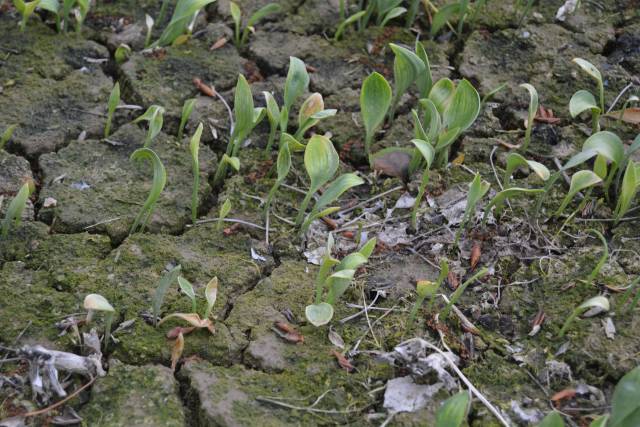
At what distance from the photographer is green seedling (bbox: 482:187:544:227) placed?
87.0 inches

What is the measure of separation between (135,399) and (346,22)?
1603mm

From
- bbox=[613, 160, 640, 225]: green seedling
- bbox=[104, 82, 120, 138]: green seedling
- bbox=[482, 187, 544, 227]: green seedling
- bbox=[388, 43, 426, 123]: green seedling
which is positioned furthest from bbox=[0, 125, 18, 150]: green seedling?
bbox=[613, 160, 640, 225]: green seedling

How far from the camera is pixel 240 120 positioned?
2.49m

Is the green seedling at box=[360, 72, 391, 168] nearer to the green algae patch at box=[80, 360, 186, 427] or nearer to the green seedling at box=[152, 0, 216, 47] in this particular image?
the green seedling at box=[152, 0, 216, 47]

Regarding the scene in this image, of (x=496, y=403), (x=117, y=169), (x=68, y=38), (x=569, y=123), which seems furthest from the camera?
(x=68, y=38)

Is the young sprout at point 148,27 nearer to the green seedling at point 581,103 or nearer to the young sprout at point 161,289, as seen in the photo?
the young sprout at point 161,289

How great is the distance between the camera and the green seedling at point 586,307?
1966mm

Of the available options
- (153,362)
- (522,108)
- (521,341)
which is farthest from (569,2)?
(153,362)

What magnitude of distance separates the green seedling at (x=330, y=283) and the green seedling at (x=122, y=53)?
1.27 m

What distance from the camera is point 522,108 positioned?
287 centimetres

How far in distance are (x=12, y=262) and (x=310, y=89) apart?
47.9 inches

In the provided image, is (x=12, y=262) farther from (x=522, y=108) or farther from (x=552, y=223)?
(x=522, y=108)

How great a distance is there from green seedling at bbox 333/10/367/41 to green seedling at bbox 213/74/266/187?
0.60 metres

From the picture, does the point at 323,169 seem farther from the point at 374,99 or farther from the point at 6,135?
the point at 6,135
